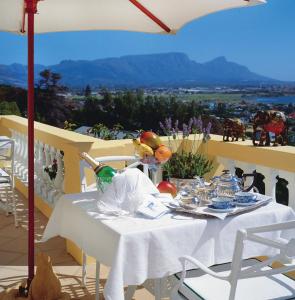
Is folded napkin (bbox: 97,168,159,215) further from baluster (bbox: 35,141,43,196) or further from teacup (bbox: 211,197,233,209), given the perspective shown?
baluster (bbox: 35,141,43,196)

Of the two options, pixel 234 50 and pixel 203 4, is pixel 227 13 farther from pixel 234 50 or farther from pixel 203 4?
pixel 203 4

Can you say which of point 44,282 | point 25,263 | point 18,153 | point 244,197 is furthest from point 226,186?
point 18,153

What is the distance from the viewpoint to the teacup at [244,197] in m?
2.26

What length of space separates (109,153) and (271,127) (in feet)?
3.69

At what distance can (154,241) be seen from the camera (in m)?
1.93

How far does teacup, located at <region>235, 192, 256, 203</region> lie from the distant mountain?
47.5ft

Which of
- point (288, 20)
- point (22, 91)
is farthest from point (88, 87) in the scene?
point (288, 20)

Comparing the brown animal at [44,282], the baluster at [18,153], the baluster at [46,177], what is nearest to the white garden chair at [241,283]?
the brown animal at [44,282]

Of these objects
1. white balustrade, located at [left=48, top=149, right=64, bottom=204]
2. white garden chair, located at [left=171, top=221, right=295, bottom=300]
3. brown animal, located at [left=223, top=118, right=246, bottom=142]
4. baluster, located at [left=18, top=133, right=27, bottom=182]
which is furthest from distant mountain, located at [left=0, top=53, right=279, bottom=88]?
white garden chair, located at [left=171, top=221, right=295, bottom=300]

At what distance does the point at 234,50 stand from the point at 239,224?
48.7 feet

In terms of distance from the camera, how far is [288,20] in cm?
1487

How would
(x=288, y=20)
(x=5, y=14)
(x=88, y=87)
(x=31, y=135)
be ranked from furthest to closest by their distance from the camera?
(x=88, y=87)
(x=288, y=20)
(x=5, y=14)
(x=31, y=135)

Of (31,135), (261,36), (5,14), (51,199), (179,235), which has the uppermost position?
(261,36)

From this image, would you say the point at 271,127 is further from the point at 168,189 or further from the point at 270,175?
the point at 168,189
